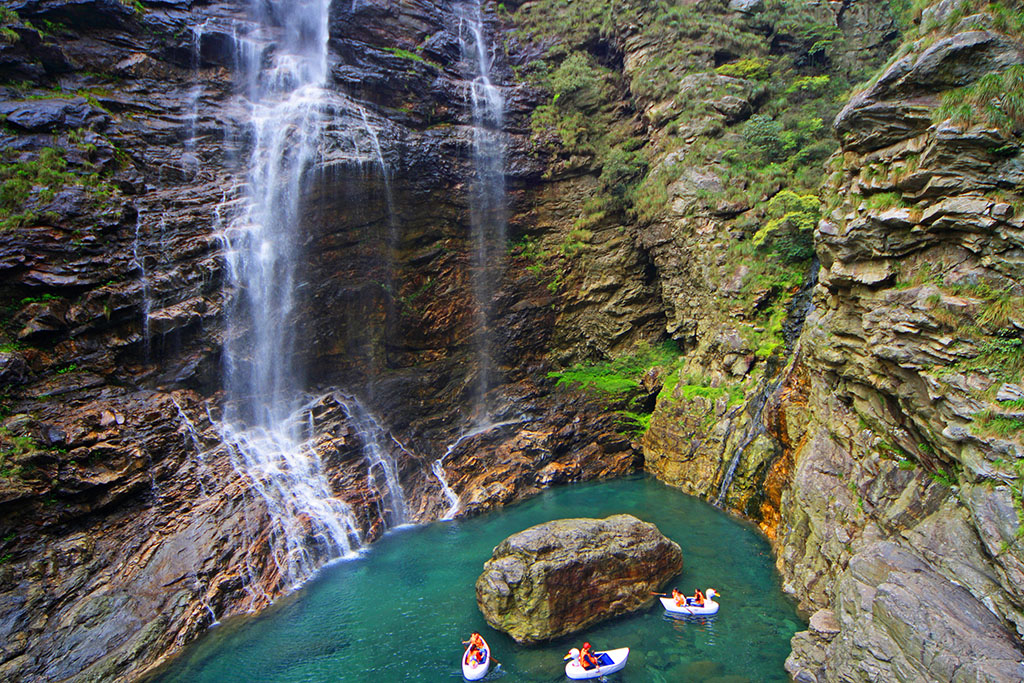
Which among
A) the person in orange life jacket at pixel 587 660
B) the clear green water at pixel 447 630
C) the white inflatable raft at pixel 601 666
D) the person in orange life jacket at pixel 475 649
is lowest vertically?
the clear green water at pixel 447 630

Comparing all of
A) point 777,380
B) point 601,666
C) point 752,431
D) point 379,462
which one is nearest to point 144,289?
point 379,462

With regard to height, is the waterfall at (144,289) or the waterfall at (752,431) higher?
the waterfall at (144,289)

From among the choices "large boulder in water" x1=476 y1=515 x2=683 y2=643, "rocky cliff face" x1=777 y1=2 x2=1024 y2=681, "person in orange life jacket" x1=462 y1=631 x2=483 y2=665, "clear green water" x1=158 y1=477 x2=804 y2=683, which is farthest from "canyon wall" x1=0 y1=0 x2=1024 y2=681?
"person in orange life jacket" x1=462 y1=631 x2=483 y2=665

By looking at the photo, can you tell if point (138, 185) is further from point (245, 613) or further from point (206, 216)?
point (245, 613)

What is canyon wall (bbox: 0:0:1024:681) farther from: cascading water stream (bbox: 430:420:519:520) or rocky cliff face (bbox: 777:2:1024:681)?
cascading water stream (bbox: 430:420:519:520)

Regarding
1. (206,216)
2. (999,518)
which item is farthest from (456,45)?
(999,518)

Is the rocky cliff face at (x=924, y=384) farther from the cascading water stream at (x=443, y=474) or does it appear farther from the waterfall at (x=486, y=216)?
the waterfall at (x=486, y=216)

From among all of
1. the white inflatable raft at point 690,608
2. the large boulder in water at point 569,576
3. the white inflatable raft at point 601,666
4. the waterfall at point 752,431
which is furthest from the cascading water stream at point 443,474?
the white inflatable raft at point 601,666

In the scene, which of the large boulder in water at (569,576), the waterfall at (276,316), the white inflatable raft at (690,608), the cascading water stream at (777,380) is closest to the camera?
the large boulder in water at (569,576)
